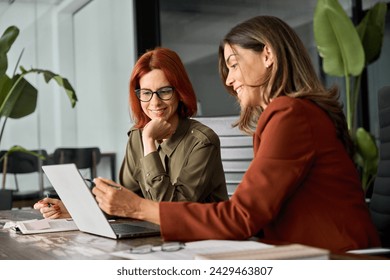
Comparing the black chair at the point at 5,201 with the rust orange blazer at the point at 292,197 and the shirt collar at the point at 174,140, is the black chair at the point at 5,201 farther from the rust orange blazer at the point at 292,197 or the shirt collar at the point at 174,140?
the rust orange blazer at the point at 292,197

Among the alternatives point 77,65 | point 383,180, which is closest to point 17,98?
point 77,65

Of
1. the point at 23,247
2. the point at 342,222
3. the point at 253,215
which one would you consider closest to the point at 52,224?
the point at 23,247

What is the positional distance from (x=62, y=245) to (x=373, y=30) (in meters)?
2.68

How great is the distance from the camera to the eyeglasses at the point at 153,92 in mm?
1806

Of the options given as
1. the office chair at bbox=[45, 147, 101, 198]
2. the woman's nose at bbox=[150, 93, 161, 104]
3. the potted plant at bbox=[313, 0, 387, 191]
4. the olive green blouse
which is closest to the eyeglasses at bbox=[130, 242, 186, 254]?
the olive green blouse

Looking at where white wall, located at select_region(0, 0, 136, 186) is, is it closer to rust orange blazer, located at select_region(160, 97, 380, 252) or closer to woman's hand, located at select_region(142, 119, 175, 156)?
woman's hand, located at select_region(142, 119, 175, 156)

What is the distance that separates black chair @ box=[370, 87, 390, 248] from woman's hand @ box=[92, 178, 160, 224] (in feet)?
2.41

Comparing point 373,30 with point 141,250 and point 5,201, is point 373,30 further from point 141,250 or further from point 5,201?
point 141,250

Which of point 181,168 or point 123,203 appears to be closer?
point 123,203

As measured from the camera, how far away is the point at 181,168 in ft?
5.76

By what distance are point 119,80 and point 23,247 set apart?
4378 mm

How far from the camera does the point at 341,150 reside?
120 cm

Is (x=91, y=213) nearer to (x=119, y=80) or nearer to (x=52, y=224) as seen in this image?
(x=52, y=224)

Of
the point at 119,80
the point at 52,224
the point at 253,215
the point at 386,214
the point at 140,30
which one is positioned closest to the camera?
the point at 253,215
